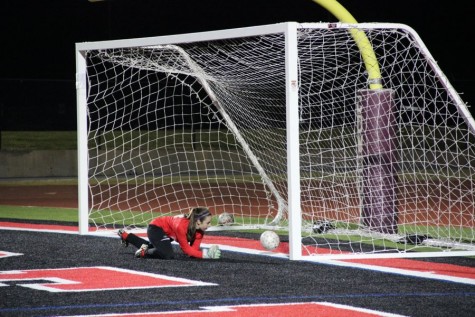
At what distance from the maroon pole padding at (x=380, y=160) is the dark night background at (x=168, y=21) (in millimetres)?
19978

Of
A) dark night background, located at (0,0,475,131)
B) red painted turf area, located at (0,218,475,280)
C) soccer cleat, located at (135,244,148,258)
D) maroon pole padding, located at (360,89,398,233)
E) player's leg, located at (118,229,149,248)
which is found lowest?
red painted turf area, located at (0,218,475,280)

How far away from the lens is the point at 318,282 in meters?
7.98

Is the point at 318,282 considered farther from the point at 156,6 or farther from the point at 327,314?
the point at 156,6

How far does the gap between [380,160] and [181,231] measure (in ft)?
9.84

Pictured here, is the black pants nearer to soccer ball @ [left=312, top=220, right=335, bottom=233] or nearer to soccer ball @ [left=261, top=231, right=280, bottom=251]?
soccer ball @ [left=261, top=231, right=280, bottom=251]

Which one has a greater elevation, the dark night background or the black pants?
the dark night background

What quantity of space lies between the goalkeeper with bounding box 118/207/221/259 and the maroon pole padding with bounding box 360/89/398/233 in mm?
2601

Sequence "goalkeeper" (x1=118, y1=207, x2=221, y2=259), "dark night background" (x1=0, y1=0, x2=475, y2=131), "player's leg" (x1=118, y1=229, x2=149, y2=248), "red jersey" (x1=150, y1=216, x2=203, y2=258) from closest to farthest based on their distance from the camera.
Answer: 1. "goalkeeper" (x1=118, y1=207, x2=221, y2=259)
2. "red jersey" (x1=150, y1=216, x2=203, y2=258)
3. "player's leg" (x1=118, y1=229, x2=149, y2=248)
4. "dark night background" (x1=0, y1=0, x2=475, y2=131)

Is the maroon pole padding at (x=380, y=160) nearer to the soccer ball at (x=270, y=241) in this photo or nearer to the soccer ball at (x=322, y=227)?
the soccer ball at (x=322, y=227)

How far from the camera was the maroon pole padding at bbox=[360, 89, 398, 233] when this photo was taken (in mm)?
11195

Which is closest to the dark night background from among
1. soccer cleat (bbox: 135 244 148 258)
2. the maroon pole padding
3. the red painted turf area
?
the maroon pole padding

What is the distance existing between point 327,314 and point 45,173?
2074 cm

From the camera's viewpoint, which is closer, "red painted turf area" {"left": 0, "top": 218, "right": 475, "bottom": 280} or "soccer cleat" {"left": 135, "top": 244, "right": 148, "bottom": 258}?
"red painted turf area" {"left": 0, "top": 218, "right": 475, "bottom": 280}

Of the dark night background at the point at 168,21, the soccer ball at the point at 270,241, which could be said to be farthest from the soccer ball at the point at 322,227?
the dark night background at the point at 168,21
